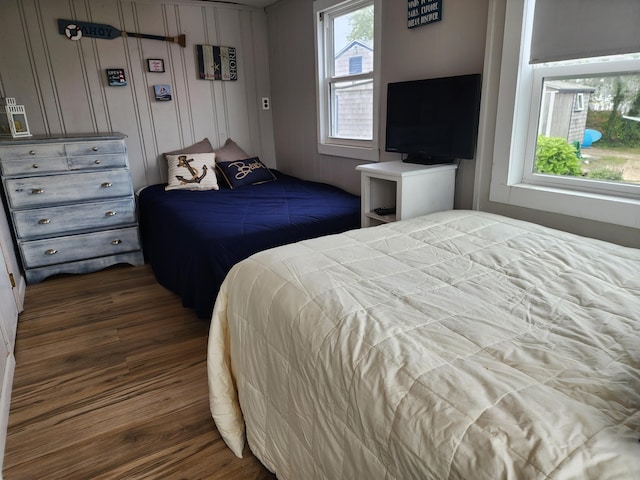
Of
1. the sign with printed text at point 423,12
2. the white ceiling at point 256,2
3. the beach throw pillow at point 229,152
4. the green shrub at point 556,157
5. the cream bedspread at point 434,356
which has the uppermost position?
the white ceiling at point 256,2

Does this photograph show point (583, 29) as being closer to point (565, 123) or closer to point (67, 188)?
point (565, 123)

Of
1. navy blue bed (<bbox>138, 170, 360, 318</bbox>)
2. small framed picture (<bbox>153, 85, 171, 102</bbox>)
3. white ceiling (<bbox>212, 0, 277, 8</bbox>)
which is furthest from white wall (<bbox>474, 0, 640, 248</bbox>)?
small framed picture (<bbox>153, 85, 171, 102</bbox>)

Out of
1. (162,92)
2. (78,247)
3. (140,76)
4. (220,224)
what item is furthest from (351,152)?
(78,247)

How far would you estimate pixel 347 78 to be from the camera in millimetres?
3145

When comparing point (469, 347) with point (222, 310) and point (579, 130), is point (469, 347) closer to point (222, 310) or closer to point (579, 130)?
point (222, 310)

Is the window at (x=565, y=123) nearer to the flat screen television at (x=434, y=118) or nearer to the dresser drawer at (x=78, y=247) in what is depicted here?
the flat screen television at (x=434, y=118)

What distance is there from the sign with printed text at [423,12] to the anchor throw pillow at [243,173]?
181 centimetres

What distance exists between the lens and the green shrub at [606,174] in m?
1.74

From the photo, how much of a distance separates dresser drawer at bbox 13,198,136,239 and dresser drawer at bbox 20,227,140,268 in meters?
0.06

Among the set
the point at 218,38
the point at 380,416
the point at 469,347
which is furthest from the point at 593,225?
the point at 218,38

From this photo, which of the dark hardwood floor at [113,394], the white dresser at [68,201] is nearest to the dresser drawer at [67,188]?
the white dresser at [68,201]

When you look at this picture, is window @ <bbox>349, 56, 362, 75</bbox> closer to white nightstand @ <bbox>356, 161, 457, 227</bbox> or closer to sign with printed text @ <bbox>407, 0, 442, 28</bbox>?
sign with printed text @ <bbox>407, 0, 442, 28</bbox>

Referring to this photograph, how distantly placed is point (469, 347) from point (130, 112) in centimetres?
356

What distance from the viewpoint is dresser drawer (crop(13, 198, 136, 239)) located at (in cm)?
293
